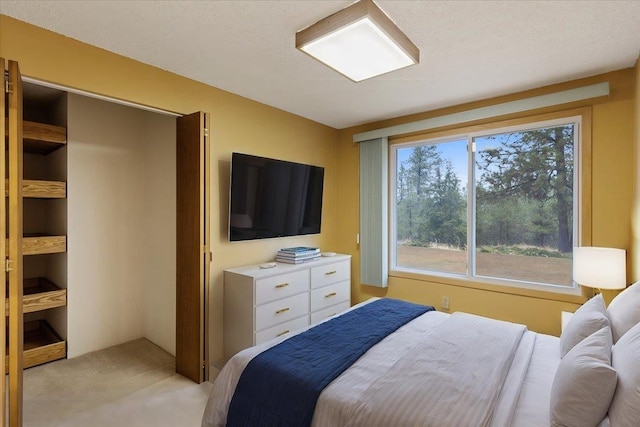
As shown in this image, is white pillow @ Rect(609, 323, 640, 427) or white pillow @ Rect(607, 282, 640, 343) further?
white pillow @ Rect(607, 282, 640, 343)

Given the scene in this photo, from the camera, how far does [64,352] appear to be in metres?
3.00

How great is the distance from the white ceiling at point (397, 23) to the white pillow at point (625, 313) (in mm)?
1515

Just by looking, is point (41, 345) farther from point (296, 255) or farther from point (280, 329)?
point (296, 255)

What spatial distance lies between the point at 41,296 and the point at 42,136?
1365 mm

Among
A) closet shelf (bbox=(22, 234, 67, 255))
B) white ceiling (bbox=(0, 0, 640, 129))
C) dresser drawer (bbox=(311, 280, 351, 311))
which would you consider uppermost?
white ceiling (bbox=(0, 0, 640, 129))

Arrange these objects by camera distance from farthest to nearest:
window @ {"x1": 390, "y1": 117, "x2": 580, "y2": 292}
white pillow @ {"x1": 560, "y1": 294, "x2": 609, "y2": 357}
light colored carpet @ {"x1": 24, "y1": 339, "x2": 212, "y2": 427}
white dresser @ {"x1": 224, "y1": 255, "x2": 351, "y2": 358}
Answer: window @ {"x1": 390, "y1": 117, "x2": 580, "y2": 292} → white dresser @ {"x1": 224, "y1": 255, "x2": 351, "y2": 358} → light colored carpet @ {"x1": 24, "y1": 339, "x2": 212, "y2": 427} → white pillow @ {"x1": 560, "y1": 294, "x2": 609, "y2": 357}

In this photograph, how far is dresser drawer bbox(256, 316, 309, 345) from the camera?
2.77 m

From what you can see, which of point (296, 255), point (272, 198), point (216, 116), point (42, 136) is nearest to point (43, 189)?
point (42, 136)

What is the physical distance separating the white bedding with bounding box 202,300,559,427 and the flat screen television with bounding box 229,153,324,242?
1.47 m

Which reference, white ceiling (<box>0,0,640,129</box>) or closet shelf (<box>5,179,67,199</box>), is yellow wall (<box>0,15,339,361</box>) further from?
closet shelf (<box>5,179,67,199</box>)

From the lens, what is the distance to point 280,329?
2.92m

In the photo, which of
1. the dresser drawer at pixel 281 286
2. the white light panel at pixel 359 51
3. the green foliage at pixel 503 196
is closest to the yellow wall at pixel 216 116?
the dresser drawer at pixel 281 286

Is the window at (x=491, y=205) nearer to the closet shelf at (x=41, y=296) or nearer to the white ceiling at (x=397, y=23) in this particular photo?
the white ceiling at (x=397, y=23)

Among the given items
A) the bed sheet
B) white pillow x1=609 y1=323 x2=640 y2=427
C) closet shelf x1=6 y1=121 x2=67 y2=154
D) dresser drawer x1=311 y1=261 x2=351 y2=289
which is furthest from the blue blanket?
closet shelf x1=6 y1=121 x2=67 y2=154
